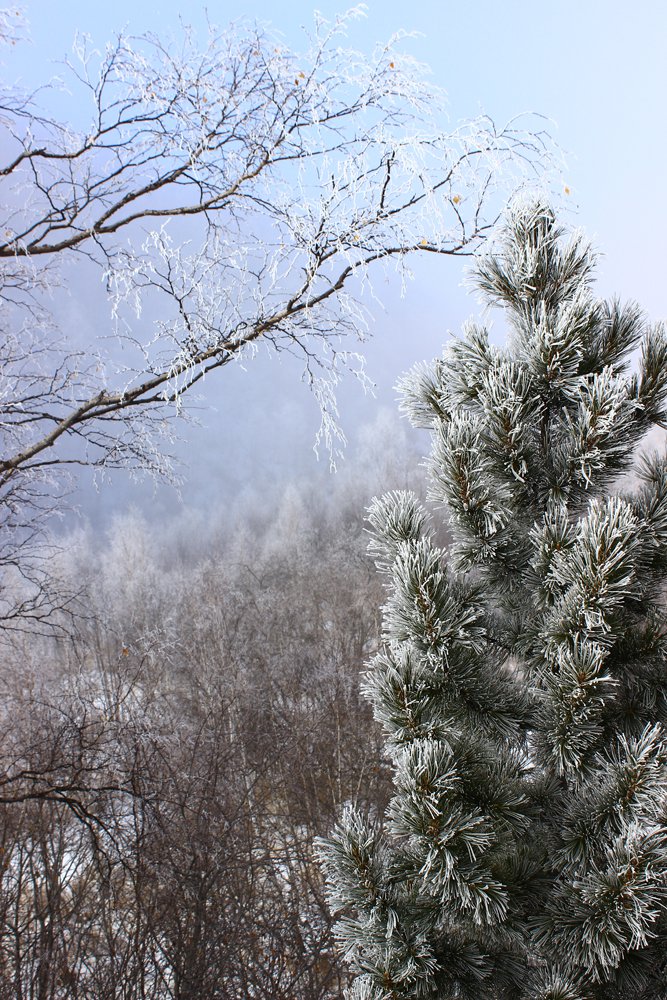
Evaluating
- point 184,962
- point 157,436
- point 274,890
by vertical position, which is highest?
point 157,436

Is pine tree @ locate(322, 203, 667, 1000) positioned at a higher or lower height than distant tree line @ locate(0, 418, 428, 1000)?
higher

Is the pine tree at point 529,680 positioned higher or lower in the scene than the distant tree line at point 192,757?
higher

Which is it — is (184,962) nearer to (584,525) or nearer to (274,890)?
(274,890)

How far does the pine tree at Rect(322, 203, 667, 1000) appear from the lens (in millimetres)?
1871

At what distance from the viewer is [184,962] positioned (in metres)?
4.52

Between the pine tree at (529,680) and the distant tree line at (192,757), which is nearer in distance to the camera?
the pine tree at (529,680)

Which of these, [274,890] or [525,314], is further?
[274,890]

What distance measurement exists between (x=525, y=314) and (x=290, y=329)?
1.47 meters

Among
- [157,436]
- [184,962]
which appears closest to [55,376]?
[157,436]

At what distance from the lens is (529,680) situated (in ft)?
7.22

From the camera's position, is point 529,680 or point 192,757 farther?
point 192,757

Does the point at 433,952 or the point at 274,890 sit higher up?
the point at 433,952

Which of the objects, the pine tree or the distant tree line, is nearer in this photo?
the pine tree

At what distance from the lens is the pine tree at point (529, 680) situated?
1871 millimetres
